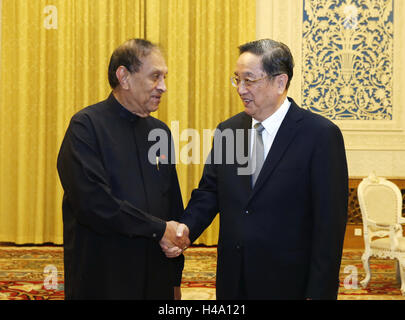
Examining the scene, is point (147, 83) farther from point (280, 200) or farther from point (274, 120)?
point (280, 200)

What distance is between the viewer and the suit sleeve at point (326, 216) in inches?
75.0

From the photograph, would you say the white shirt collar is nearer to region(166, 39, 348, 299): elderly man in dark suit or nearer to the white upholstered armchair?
region(166, 39, 348, 299): elderly man in dark suit

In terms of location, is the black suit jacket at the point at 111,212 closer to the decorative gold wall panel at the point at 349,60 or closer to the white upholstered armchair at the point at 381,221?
the white upholstered armchair at the point at 381,221

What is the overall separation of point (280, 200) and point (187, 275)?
328cm

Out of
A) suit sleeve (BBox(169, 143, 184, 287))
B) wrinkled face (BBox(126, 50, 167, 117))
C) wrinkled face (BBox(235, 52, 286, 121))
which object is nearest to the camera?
wrinkled face (BBox(235, 52, 286, 121))

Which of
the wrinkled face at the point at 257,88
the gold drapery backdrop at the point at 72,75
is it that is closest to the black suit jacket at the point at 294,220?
the wrinkled face at the point at 257,88

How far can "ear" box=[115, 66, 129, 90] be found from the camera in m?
2.30

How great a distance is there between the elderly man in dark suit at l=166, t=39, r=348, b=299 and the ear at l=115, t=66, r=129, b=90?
Answer: 1.79 ft

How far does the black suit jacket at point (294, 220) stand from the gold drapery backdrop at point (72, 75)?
4.51 m

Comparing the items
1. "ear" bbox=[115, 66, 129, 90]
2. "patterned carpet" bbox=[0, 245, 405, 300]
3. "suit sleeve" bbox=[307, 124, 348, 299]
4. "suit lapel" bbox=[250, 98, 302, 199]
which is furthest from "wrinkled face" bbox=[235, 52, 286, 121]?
"patterned carpet" bbox=[0, 245, 405, 300]

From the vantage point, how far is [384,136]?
21.8 ft

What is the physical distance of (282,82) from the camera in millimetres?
2158

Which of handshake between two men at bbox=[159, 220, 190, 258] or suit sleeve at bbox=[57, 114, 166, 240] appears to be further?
handshake between two men at bbox=[159, 220, 190, 258]
